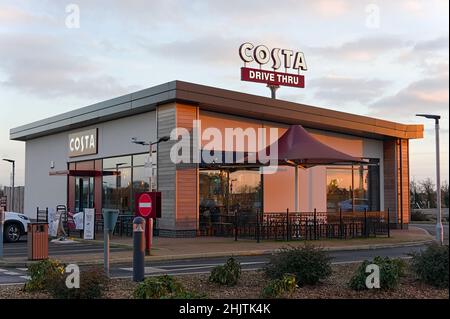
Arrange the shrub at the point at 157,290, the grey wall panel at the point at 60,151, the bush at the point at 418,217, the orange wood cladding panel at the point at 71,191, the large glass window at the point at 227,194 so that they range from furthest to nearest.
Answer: the bush at the point at 418,217 → the orange wood cladding panel at the point at 71,191 → the grey wall panel at the point at 60,151 → the large glass window at the point at 227,194 → the shrub at the point at 157,290

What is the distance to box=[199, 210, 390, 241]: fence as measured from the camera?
21.5 meters

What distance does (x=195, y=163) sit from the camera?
77.0 feet

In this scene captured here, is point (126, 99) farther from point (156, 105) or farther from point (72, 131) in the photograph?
point (72, 131)

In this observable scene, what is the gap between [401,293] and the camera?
28.6ft

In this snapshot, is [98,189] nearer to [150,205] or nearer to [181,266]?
[150,205]

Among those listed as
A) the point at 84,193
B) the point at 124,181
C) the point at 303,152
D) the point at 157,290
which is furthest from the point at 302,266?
the point at 84,193

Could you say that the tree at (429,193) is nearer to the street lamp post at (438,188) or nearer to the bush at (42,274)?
the street lamp post at (438,188)

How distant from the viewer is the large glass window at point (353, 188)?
30219 millimetres

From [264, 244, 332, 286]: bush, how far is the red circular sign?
6344mm

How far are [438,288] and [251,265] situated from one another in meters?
5.65

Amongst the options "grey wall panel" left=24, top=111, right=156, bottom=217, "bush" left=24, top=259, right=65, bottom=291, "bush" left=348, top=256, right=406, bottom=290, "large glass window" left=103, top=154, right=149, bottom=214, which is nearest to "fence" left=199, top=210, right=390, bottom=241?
"large glass window" left=103, top=154, right=149, bottom=214

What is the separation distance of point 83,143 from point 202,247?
12.7 meters

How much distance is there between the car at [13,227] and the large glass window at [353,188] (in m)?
14.6

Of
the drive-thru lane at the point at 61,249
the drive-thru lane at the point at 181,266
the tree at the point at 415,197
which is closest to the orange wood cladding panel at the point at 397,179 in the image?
the drive-thru lane at the point at 181,266
